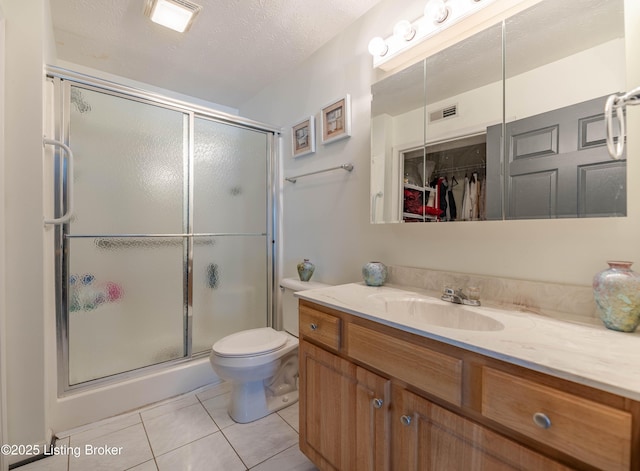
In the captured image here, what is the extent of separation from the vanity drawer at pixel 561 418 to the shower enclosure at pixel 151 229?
1.95 metres

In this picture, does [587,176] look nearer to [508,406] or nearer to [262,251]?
[508,406]

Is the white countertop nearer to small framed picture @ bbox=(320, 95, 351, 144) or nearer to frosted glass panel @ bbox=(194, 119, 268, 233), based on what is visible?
small framed picture @ bbox=(320, 95, 351, 144)

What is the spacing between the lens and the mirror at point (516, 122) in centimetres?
91

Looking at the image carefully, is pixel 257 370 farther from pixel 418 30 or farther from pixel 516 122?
pixel 418 30

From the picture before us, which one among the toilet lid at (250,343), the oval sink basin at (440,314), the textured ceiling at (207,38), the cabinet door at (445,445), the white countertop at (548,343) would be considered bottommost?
the toilet lid at (250,343)

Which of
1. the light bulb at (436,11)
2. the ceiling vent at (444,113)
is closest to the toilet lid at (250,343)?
the ceiling vent at (444,113)

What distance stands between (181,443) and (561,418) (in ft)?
5.42

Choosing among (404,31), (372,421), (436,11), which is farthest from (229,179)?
(372,421)

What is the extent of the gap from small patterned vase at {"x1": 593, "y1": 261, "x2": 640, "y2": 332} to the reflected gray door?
19 centimetres

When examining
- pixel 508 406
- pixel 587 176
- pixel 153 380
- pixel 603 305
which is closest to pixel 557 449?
pixel 508 406

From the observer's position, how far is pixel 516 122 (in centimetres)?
107

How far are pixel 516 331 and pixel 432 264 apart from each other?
63cm

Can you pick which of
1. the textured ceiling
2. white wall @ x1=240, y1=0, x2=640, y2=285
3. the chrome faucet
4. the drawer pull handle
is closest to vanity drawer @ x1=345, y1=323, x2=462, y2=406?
the drawer pull handle

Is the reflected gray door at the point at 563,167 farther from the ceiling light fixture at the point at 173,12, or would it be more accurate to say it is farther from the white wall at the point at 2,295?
the white wall at the point at 2,295
